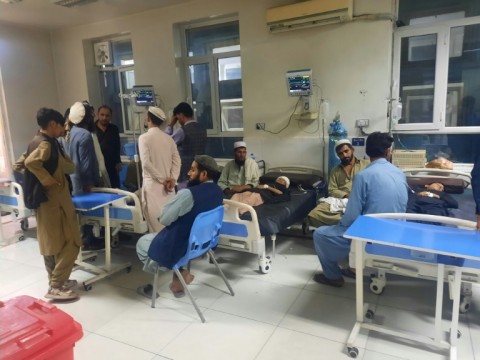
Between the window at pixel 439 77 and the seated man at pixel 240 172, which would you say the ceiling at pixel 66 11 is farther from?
the window at pixel 439 77

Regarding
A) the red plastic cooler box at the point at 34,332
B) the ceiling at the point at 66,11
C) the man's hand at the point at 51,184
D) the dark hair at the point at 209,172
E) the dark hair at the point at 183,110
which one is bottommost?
the red plastic cooler box at the point at 34,332

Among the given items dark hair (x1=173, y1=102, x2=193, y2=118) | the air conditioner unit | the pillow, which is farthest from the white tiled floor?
the air conditioner unit

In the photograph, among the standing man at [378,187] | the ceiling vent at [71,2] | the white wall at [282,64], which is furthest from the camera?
the ceiling vent at [71,2]

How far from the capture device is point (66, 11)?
15.5ft

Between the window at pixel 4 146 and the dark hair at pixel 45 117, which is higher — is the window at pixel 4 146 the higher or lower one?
the lower one

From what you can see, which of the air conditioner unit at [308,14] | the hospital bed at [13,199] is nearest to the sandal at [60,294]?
the hospital bed at [13,199]

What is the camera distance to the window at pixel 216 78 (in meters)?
4.74

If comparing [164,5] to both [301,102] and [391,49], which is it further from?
[391,49]

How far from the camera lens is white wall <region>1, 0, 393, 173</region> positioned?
378 cm

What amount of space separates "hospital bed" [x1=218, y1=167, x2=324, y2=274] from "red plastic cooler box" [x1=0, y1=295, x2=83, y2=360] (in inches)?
64.7

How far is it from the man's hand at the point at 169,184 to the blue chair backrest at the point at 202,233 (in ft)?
2.44

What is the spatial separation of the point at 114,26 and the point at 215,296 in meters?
4.33

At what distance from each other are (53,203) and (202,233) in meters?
1.12

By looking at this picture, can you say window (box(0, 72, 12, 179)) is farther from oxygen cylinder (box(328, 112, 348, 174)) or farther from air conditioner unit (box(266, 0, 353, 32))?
oxygen cylinder (box(328, 112, 348, 174))
